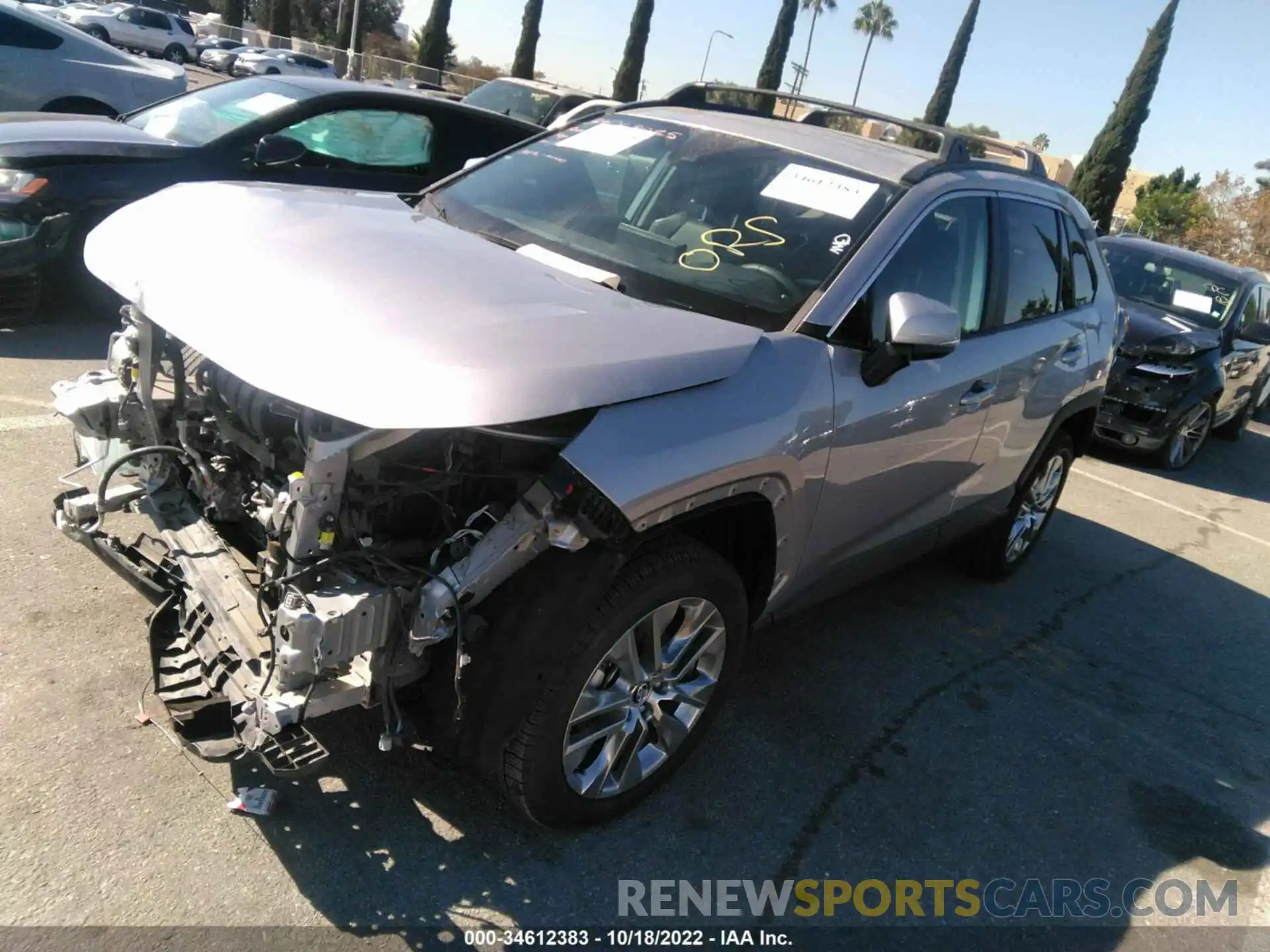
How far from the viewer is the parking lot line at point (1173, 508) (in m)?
7.42

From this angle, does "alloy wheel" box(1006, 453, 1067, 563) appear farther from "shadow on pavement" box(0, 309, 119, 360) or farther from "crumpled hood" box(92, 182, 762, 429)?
"shadow on pavement" box(0, 309, 119, 360)

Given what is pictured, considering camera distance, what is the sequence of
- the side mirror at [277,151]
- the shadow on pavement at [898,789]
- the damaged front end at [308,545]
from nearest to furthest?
the damaged front end at [308,545] < the shadow on pavement at [898,789] < the side mirror at [277,151]

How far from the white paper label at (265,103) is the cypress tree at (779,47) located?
4551 centimetres

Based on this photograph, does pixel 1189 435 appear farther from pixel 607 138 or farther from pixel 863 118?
pixel 607 138

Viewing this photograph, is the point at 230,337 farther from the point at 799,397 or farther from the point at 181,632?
the point at 799,397

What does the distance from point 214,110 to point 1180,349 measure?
26.1 ft

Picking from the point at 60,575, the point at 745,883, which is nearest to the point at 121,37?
the point at 60,575

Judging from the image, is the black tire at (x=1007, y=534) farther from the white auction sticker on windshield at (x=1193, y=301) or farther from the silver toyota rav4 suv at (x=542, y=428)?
the white auction sticker on windshield at (x=1193, y=301)

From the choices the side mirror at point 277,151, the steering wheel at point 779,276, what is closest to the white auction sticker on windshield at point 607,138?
the steering wheel at point 779,276

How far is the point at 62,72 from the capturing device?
8.50m

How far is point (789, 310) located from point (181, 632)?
199cm

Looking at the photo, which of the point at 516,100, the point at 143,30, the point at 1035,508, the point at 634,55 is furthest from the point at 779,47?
the point at 1035,508

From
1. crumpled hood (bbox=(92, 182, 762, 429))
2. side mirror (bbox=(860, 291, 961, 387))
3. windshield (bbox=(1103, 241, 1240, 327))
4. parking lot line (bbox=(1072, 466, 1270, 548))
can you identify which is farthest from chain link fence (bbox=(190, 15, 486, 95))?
side mirror (bbox=(860, 291, 961, 387))

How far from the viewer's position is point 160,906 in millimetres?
2303
